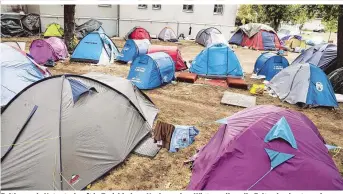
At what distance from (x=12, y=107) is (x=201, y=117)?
207 inches

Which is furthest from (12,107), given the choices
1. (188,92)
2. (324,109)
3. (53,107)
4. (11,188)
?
(324,109)

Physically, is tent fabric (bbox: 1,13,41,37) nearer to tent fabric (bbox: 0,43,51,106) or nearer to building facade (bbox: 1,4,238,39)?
building facade (bbox: 1,4,238,39)

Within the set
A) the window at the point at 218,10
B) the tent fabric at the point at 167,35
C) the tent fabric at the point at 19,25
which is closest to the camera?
the tent fabric at the point at 19,25

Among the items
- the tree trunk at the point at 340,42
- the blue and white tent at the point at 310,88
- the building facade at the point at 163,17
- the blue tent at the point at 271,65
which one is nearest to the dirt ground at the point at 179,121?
the blue and white tent at the point at 310,88

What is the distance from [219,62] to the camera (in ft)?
41.8

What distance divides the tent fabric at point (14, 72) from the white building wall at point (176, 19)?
16095 millimetres

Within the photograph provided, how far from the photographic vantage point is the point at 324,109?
32.9ft

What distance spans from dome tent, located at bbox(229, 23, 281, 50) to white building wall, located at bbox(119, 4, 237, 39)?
2164 millimetres

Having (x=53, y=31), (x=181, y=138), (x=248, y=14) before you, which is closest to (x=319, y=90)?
(x=181, y=138)

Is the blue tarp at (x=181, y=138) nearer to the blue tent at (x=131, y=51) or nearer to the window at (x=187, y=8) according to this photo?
the blue tent at (x=131, y=51)

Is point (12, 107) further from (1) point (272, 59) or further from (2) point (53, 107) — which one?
(1) point (272, 59)

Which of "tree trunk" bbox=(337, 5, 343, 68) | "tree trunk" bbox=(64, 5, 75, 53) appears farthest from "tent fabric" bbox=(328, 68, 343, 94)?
"tree trunk" bbox=(64, 5, 75, 53)

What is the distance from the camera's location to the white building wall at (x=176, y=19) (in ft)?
80.3

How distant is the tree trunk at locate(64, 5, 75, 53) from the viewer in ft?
49.4
